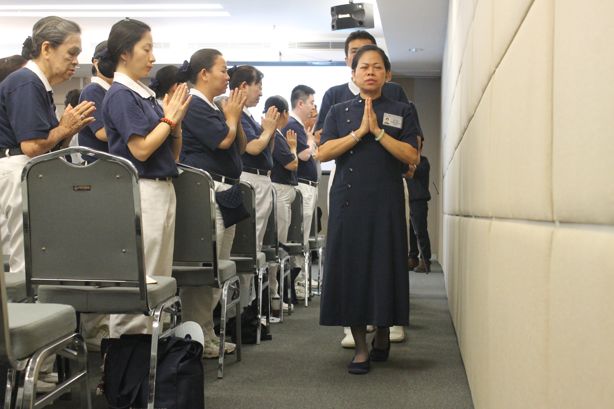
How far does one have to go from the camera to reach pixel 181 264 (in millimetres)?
2971

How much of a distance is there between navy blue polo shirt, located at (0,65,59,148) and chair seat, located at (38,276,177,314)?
0.71 meters

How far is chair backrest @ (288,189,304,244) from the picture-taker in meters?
5.33

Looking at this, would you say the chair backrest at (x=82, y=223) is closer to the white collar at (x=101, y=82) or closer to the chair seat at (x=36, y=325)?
the chair seat at (x=36, y=325)

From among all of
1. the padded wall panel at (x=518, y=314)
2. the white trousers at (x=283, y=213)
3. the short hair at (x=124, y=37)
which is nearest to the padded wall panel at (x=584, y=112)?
the padded wall panel at (x=518, y=314)

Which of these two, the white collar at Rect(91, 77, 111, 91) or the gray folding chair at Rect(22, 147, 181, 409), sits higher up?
the white collar at Rect(91, 77, 111, 91)

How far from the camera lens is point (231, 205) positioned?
3.18 meters

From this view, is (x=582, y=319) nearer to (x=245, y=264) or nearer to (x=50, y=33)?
(x=50, y=33)

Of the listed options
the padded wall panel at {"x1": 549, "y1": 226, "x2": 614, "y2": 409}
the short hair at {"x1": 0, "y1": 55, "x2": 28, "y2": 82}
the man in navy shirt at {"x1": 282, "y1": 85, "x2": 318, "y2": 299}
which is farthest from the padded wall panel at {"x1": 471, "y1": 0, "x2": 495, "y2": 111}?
the man in navy shirt at {"x1": 282, "y1": 85, "x2": 318, "y2": 299}

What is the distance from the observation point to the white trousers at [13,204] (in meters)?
2.73

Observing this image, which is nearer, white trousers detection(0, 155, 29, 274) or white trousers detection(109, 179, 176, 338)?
white trousers detection(109, 179, 176, 338)

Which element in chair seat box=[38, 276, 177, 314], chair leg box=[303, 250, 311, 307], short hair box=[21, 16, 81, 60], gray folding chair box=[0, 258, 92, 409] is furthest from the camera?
chair leg box=[303, 250, 311, 307]

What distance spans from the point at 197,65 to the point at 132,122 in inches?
36.5

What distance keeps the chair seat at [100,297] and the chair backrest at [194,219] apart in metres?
0.61

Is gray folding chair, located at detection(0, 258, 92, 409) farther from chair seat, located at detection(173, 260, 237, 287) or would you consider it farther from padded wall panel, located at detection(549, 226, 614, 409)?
chair seat, located at detection(173, 260, 237, 287)
